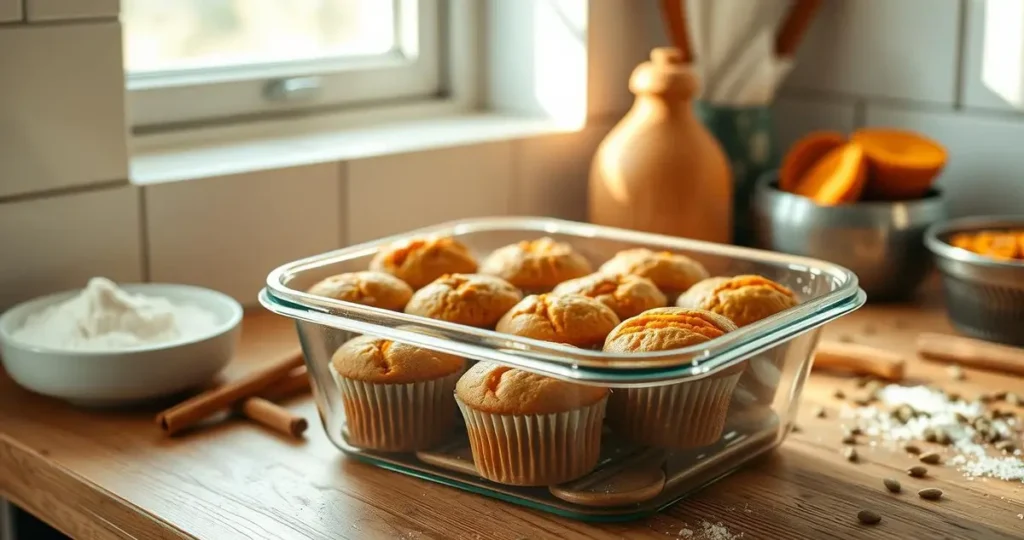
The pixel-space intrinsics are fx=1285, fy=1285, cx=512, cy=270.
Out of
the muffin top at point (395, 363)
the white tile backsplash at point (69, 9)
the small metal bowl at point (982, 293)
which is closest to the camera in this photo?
the muffin top at point (395, 363)

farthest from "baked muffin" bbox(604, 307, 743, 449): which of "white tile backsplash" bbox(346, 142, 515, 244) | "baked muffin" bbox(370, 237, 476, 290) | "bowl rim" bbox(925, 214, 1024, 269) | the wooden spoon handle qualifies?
the wooden spoon handle

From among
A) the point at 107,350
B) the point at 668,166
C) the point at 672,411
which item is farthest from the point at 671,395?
the point at 668,166

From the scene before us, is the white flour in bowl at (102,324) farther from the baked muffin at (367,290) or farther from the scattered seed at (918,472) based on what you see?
the scattered seed at (918,472)

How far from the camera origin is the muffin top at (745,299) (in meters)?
0.98

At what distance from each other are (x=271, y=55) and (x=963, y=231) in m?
0.82

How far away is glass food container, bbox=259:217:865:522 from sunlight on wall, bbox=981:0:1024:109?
0.57m

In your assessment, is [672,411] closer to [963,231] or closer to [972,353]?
[972,353]

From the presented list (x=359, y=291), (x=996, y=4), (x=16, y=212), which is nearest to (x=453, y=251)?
(x=359, y=291)

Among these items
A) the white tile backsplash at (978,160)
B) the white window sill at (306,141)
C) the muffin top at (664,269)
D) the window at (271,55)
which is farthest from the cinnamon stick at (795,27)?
the muffin top at (664,269)

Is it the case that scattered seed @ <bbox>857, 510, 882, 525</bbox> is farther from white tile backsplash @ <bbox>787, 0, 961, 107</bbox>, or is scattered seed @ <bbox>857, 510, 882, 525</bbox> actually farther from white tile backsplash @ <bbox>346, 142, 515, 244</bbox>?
white tile backsplash @ <bbox>787, 0, 961, 107</bbox>

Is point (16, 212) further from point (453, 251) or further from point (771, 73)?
point (771, 73)

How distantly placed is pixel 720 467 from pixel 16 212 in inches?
26.8

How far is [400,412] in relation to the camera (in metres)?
0.95

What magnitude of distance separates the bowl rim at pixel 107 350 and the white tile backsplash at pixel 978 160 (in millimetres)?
900
